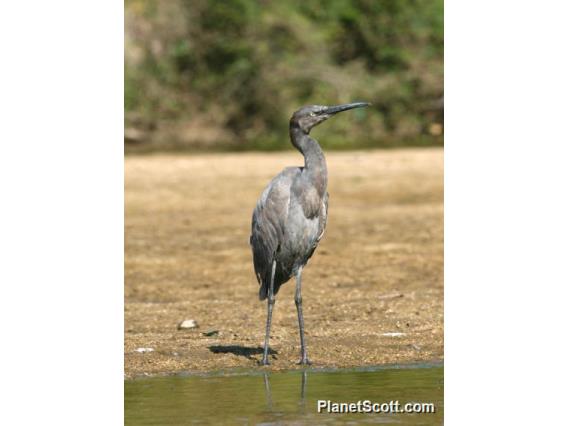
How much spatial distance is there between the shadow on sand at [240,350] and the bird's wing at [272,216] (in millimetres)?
695

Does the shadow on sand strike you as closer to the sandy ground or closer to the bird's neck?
the sandy ground

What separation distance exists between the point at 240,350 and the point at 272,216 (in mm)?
1174

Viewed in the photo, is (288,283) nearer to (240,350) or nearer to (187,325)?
(187,325)

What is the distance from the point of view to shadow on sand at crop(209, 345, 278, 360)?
9.42 m

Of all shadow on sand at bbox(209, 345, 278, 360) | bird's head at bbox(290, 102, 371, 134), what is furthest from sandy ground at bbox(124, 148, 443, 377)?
bird's head at bbox(290, 102, 371, 134)

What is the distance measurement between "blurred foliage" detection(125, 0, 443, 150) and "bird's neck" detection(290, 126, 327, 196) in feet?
51.7

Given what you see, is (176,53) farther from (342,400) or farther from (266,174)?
(342,400)

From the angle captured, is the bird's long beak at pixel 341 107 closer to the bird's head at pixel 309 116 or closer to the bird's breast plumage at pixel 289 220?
the bird's head at pixel 309 116

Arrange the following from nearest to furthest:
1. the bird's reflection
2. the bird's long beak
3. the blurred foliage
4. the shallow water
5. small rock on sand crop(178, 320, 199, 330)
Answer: the shallow water → the bird's reflection → the bird's long beak → small rock on sand crop(178, 320, 199, 330) → the blurred foliage

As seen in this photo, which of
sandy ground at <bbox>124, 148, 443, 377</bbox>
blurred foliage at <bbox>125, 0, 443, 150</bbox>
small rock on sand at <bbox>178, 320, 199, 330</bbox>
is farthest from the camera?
blurred foliage at <bbox>125, 0, 443, 150</bbox>

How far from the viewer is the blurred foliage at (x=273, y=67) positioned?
1011 inches

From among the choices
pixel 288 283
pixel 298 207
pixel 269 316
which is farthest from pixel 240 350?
pixel 288 283
